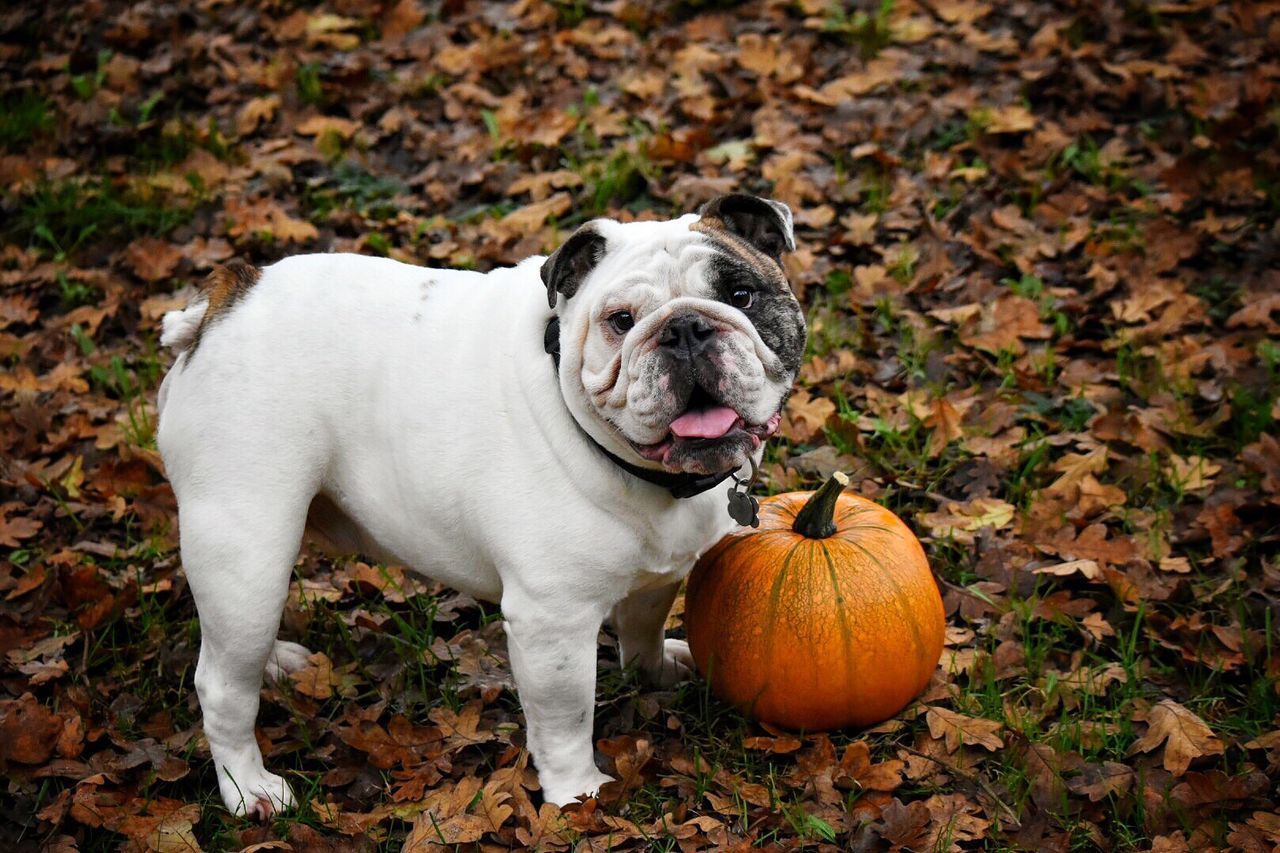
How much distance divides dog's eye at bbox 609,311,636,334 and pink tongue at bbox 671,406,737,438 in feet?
0.94

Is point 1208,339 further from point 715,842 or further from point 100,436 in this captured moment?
point 100,436

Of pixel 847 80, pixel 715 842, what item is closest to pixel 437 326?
pixel 715 842

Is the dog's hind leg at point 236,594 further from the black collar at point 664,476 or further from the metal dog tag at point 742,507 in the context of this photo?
the metal dog tag at point 742,507

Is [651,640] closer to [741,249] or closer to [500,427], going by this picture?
[500,427]

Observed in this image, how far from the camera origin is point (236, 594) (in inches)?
135

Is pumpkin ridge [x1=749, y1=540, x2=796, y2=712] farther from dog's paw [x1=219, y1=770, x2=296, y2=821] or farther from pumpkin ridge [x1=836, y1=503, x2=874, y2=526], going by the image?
dog's paw [x1=219, y1=770, x2=296, y2=821]

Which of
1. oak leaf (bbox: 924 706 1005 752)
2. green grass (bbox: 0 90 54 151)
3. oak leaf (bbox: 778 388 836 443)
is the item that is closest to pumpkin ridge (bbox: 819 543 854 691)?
oak leaf (bbox: 924 706 1005 752)

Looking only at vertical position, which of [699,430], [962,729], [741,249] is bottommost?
[962,729]

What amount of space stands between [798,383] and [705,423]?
7.83ft

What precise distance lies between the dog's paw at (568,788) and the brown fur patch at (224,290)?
1650 mm

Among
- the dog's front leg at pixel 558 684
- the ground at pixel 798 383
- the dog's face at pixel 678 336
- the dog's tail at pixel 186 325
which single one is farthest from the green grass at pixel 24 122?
the dog's front leg at pixel 558 684

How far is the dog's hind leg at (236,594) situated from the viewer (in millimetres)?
3406

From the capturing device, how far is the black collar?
128 inches

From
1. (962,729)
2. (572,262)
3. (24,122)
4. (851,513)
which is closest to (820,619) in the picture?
(851,513)
